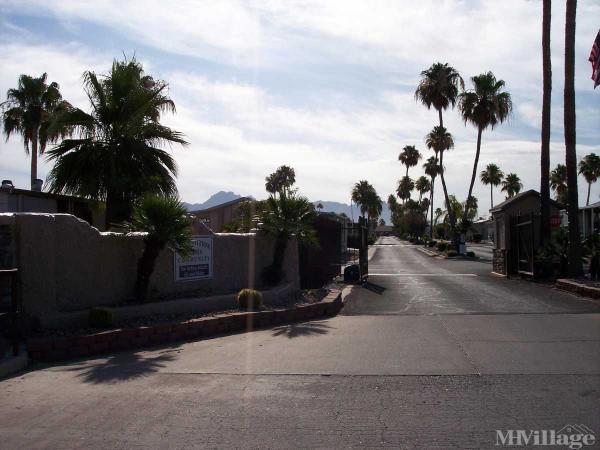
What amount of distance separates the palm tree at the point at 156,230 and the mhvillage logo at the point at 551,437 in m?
6.88

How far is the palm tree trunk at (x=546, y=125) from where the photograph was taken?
19.9 metres

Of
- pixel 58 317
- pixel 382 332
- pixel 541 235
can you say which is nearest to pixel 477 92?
pixel 541 235

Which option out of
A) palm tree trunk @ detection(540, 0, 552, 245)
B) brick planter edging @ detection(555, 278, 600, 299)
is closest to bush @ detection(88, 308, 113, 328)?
brick planter edging @ detection(555, 278, 600, 299)

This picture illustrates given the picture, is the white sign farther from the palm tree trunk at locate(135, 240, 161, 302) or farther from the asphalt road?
the asphalt road

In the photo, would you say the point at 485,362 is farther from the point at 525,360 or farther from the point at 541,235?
the point at 541,235

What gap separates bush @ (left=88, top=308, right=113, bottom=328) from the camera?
9508 millimetres

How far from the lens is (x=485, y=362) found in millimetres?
8016

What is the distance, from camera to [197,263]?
12734mm

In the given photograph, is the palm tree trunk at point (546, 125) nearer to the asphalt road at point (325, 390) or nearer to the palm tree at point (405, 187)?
the asphalt road at point (325, 390)

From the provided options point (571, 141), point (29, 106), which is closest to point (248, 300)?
point (571, 141)

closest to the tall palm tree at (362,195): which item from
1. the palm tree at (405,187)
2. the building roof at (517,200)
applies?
the palm tree at (405,187)

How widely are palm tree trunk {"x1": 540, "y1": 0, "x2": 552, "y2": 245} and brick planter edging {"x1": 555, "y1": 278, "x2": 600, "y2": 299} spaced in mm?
3414

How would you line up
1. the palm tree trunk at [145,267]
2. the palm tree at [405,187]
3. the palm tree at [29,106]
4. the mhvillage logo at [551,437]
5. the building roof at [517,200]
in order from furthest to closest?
the palm tree at [405,187] < the palm tree at [29,106] < the building roof at [517,200] < the palm tree trunk at [145,267] < the mhvillage logo at [551,437]

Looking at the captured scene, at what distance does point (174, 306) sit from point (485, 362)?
5553 millimetres
